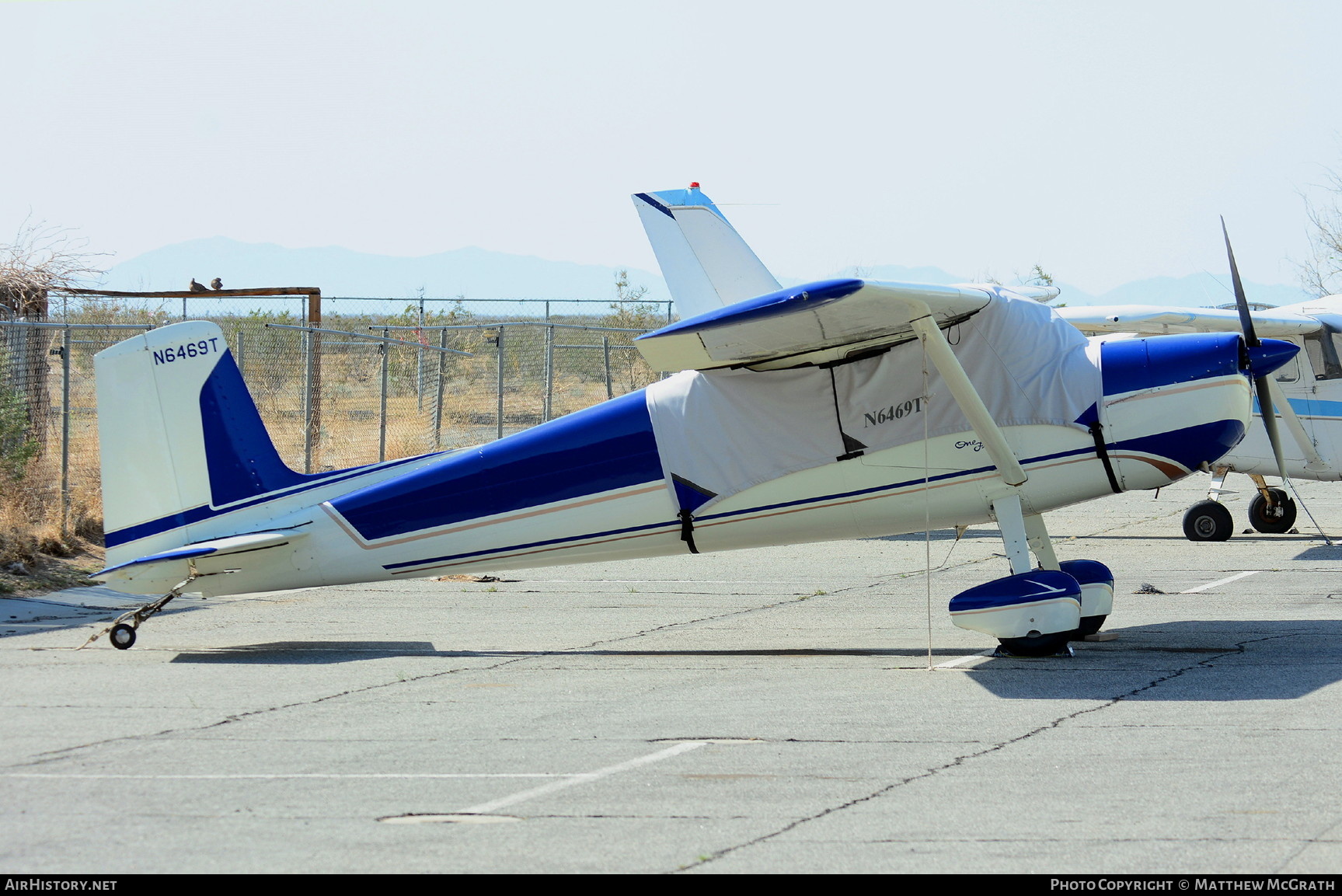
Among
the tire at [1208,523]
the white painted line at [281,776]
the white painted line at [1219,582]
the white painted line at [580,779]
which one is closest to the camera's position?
the white painted line at [580,779]

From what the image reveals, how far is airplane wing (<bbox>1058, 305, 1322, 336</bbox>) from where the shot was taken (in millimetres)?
15712

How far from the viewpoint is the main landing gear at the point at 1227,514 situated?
16.7 m

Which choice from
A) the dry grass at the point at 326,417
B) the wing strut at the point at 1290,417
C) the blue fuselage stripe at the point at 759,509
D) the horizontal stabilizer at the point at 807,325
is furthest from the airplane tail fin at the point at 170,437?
the wing strut at the point at 1290,417

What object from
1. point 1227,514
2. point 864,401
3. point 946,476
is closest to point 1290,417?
point 946,476

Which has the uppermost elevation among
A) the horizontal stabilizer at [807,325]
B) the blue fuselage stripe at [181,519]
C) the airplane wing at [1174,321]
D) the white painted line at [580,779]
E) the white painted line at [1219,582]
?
the airplane wing at [1174,321]

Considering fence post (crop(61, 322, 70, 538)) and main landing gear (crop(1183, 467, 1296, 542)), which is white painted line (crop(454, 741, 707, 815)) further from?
main landing gear (crop(1183, 467, 1296, 542))

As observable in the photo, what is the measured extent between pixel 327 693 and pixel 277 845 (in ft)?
11.4

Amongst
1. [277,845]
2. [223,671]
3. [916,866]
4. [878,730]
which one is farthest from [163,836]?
[223,671]

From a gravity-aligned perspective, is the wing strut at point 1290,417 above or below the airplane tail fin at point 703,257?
below

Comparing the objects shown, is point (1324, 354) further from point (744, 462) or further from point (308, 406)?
point (308, 406)

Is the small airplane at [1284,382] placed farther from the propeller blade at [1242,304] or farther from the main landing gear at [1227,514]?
the propeller blade at [1242,304]

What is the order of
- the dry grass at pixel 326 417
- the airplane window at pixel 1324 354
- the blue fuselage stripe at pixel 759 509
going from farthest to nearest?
1. the airplane window at pixel 1324 354
2. the dry grass at pixel 326 417
3. the blue fuselage stripe at pixel 759 509

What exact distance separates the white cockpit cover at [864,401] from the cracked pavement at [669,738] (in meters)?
1.47

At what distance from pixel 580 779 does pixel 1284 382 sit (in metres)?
13.5
